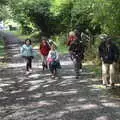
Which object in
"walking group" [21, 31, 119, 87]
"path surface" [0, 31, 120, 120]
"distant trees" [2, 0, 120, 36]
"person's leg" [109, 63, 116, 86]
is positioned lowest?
"path surface" [0, 31, 120, 120]

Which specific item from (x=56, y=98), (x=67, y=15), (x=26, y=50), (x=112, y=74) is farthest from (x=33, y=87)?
(x=67, y=15)

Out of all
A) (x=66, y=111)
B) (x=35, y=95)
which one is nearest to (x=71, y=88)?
(x=35, y=95)

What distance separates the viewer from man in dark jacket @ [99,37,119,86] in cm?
1512

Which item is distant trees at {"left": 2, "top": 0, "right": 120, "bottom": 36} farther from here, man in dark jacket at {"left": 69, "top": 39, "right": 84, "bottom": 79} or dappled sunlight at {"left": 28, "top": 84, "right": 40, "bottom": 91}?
dappled sunlight at {"left": 28, "top": 84, "right": 40, "bottom": 91}

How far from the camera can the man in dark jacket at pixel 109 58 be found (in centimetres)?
1512

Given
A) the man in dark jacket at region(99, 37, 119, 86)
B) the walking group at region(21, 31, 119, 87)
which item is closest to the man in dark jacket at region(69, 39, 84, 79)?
the walking group at region(21, 31, 119, 87)

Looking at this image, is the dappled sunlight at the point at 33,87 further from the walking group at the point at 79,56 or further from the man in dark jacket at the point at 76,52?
the man in dark jacket at the point at 76,52

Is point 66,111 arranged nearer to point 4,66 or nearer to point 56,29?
point 4,66

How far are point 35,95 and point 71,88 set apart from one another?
1.62m

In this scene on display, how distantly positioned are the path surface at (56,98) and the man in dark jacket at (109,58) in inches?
20.0

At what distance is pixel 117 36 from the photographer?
19094mm

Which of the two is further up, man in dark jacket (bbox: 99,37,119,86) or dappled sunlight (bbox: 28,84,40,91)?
man in dark jacket (bbox: 99,37,119,86)

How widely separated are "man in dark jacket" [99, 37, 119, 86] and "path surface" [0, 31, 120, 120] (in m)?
0.51

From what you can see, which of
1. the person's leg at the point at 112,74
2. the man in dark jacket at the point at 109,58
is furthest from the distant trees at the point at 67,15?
the person's leg at the point at 112,74
